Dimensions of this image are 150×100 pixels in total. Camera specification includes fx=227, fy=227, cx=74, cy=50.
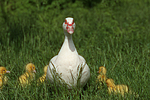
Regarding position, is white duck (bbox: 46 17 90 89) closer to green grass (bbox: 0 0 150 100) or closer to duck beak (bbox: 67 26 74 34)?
duck beak (bbox: 67 26 74 34)

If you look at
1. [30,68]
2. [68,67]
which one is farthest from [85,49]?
[68,67]

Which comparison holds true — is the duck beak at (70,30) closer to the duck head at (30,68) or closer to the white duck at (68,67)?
the white duck at (68,67)

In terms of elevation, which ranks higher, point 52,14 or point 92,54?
point 52,14

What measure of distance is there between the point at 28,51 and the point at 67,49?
6.06 feet

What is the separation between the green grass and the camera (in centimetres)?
331

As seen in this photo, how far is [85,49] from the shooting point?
485 centimetres

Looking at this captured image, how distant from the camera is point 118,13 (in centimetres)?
695

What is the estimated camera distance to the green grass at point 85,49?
130 inches

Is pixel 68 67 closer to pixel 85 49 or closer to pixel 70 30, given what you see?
pixel 70 30

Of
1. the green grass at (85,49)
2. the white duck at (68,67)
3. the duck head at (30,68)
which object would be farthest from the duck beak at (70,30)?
the duck head at (30,68)

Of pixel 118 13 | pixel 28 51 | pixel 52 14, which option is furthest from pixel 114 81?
pixel 118 13

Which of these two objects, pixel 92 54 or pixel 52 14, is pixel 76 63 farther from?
pixel 52 14

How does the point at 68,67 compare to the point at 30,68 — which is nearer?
the point at 68,67

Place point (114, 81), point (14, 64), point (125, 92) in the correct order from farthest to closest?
1. point (14, 64)
2. point (114, 81)
3. point (125, 92)
